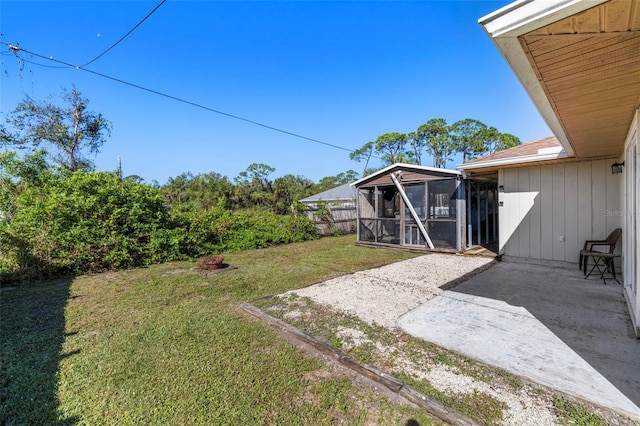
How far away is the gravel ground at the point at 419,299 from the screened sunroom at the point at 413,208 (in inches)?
36.1

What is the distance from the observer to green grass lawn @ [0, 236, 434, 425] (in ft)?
5.98

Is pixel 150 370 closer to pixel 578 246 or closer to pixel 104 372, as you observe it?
pixel 104 372

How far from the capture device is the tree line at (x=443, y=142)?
94.6ft

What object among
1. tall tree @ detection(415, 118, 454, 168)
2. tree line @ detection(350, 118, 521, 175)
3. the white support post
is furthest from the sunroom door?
tree line @ detection(350, 118, 521, 175)

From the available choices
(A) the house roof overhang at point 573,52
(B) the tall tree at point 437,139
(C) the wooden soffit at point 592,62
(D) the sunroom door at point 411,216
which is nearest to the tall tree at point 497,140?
(B) the tall tree at point 437,139

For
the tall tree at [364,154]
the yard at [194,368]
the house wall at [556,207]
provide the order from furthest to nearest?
the tall tree at [364,154] → the house wall at [556,207] → the yard at [194,368]

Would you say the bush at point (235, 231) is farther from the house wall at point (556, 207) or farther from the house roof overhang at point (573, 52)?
the house roof overhang at point (573, 52)

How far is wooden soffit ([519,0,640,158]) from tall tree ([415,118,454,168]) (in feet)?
98.7

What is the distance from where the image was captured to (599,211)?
5301 millimetres

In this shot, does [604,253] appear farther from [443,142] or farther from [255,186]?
[443,142]

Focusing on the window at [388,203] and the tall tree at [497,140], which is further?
the tall tree at [497,140]

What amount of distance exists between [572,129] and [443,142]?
29971 millimetres

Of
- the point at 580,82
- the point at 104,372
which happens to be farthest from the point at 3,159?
the point at 580,82

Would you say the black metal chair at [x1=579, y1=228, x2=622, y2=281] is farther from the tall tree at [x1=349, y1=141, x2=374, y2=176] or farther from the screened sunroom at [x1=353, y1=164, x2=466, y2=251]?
the tall tree at [x1=349, y1=141, x2=374, y2=176]
